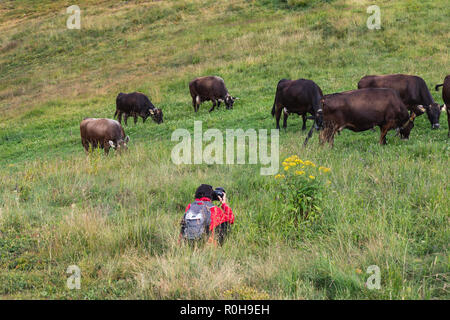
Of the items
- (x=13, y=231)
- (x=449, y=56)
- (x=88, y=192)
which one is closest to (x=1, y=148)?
(x=88, y=192)

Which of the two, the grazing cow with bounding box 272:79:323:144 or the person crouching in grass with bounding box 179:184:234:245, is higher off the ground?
the grazing cow with bounding box 272:79:323:144

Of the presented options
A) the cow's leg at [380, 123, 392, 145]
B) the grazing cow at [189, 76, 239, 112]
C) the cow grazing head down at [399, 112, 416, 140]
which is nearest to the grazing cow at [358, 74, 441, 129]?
the cow grazing head down at [399, 112, 416, 140]

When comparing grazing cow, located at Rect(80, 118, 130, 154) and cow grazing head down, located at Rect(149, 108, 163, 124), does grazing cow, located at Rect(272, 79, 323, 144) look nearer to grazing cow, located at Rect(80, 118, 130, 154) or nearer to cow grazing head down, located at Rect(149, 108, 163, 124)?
grazing cow, located at Rect(80, 118, 130, 154)

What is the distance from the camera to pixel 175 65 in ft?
88.6

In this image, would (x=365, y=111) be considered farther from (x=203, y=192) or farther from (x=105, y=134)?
(x=105, y=134)

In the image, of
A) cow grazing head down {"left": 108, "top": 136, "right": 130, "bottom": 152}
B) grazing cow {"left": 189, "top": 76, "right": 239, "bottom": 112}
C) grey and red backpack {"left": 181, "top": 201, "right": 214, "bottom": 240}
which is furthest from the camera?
grazing cow {"left": 189, "top": 76, "right": 239, "bottom": 112}

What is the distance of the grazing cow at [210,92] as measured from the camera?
64.2 ft

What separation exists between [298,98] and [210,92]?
20.5ft

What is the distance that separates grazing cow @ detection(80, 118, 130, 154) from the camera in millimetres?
13398

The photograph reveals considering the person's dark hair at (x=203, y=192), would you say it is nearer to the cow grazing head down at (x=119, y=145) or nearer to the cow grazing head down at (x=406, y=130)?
the cow grazing head down at (x=406, y=130)

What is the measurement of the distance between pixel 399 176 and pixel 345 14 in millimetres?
21047

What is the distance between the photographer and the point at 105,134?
13.6 meters

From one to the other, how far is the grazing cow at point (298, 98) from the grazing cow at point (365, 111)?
108 inches

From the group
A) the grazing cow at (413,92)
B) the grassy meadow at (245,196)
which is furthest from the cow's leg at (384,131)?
the grazing cow at (413,92)
